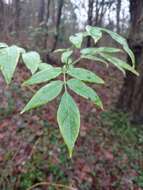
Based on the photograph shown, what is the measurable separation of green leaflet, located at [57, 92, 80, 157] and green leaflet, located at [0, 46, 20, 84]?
110 millimetres

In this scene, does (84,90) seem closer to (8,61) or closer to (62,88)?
(62,88)

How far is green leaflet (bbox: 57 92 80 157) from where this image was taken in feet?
1.83

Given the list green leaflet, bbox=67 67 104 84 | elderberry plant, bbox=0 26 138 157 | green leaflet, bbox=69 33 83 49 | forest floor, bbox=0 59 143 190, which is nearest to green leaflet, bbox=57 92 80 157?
elderberry plant, bbox=0 26 138 157

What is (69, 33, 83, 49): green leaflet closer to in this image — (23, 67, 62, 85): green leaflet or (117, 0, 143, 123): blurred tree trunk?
(23, 67, 62, 85): green leaflet

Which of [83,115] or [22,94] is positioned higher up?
[22,94]

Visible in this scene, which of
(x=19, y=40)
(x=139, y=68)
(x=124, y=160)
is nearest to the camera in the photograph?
(x=124, y=160)

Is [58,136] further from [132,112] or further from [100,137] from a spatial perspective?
[132,112]

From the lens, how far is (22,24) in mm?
13992

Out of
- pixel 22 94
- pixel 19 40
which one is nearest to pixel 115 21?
pixel 19 40

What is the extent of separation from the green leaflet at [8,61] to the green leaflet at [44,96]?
0.19ft

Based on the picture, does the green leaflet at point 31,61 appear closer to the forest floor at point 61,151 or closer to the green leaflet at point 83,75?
the green leaflet at point 83,75

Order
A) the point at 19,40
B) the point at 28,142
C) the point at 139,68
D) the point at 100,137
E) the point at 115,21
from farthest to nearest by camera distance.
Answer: the point at 115,21
the point at 19,40
the point at 139,68
the point at 100,137
the point at 28,142

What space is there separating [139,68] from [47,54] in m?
3.51

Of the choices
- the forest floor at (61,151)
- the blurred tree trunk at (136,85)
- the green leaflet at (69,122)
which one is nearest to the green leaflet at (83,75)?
the green leaflet at (69,122)
